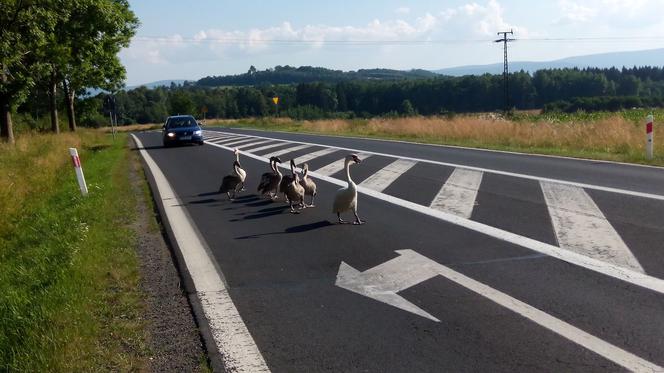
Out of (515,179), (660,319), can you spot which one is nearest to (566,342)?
(660,319)

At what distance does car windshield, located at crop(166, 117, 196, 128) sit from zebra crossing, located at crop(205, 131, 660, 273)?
1545cm

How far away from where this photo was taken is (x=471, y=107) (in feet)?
263

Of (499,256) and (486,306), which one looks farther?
(499,256)

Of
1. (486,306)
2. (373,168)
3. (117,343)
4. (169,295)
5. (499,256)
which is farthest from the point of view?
(373,168)

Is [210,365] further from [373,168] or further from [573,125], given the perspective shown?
[573,125]

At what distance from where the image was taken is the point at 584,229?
7.33 m

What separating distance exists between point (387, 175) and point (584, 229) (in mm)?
6268

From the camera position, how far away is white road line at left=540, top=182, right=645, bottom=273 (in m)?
6.14

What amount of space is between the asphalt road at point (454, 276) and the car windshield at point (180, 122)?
18756mm

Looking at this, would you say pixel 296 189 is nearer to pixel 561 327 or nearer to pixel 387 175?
pixel 387 175

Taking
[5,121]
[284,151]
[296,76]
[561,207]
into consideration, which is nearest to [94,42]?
[5,121]

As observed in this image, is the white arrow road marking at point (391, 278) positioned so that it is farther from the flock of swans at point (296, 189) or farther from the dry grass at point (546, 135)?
the dry grass at point (546, 135)

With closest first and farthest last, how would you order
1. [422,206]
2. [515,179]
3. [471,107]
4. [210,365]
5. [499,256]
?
[210,365] → [499,256] → [422,206] → [515,179] → [471,107]

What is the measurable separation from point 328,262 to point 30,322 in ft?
8.96
